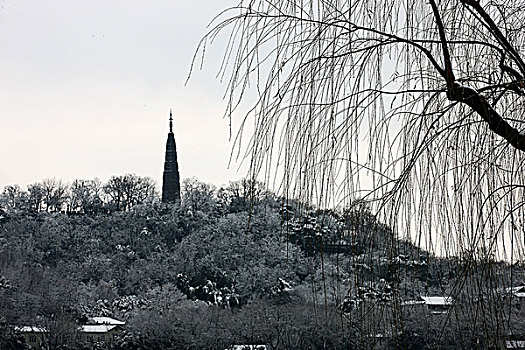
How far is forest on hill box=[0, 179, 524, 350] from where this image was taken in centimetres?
145

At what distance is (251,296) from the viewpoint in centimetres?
2834

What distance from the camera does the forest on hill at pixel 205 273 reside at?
4.76 feet

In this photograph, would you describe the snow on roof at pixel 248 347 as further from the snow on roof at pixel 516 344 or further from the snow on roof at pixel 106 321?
the snow on roof at pixel 516 344


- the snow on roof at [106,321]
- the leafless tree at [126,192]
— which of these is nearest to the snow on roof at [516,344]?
the snow on roof at [106,321]

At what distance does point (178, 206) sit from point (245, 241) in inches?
264

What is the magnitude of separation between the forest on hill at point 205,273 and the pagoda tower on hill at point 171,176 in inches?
48.4

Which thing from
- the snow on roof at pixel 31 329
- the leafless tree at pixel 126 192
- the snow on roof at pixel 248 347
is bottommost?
the snow on roof at pixel 248 347

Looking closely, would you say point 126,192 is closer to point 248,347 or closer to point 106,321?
point 106,321

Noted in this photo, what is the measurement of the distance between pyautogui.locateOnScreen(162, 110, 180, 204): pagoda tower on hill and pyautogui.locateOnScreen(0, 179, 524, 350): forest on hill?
A: 123 cm

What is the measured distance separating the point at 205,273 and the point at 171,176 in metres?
14.0

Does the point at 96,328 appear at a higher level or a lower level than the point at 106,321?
lower

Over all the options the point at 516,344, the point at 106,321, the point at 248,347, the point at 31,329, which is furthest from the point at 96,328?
the point at 516,344

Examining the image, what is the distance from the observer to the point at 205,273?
99.7 feet

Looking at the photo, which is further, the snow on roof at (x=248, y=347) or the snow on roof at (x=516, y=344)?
the snow on roof at (x=248, y=347)
